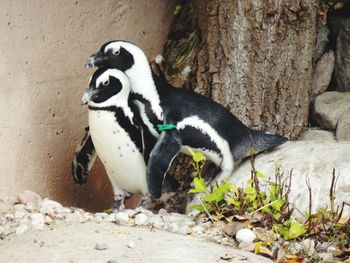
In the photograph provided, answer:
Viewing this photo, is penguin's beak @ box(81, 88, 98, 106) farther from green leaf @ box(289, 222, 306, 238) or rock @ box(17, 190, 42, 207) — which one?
green leaf @ box(289, 222, 306, 238)

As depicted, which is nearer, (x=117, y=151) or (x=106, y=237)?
(x=106, y=237)

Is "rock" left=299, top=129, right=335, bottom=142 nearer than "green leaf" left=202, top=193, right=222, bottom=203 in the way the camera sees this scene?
No

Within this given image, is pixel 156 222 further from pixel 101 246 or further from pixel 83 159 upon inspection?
pixel 83 159

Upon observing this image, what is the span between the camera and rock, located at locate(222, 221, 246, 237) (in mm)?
3508

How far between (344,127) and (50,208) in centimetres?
157

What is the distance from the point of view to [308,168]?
3.84 meters

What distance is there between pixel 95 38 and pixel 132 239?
52.7 inches

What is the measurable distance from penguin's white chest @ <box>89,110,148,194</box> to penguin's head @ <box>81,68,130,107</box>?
5cm

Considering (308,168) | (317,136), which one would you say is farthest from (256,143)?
(317,136)

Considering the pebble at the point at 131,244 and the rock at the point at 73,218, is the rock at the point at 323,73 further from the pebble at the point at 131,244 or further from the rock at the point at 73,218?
the pebble at the point at 131,244

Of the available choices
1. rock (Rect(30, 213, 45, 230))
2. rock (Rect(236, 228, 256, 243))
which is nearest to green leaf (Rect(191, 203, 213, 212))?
rock (Rect(236, 228, 256, 243))

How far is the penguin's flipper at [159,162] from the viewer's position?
3.72 m

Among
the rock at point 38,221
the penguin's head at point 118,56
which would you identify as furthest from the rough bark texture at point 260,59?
the rock at point 38,221

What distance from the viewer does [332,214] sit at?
11.5 feet
